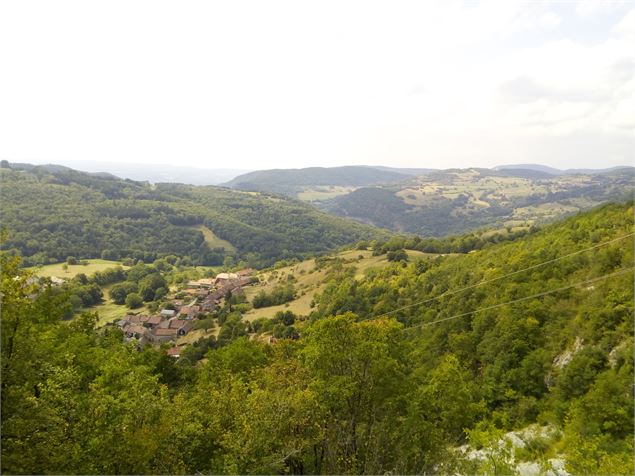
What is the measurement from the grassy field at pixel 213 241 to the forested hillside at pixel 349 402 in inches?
5705

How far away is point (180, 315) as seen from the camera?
7781 centimetres

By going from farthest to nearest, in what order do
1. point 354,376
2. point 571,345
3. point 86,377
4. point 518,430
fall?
point 571,345
point 86,377
point 518,430
point 354,376

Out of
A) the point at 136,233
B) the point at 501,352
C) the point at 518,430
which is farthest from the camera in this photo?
the point at 136,233

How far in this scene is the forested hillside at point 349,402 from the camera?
972cm

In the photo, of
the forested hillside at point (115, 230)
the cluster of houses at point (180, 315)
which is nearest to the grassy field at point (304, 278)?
the cluster of houses at point (180, 315)

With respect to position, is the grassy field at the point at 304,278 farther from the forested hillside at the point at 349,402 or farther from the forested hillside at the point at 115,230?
the forested hillside at the point at 115,230

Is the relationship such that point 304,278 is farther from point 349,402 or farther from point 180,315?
point 349,402

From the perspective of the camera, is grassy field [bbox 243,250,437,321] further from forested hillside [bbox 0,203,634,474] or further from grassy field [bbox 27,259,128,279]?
grassy field [bbox 27,259,128,279]

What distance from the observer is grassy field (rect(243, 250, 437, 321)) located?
239ft

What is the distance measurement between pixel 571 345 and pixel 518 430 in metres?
6.24

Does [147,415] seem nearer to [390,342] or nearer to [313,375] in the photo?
[313,375]

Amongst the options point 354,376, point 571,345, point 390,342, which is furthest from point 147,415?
point 571,345

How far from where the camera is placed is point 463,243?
82062 mm

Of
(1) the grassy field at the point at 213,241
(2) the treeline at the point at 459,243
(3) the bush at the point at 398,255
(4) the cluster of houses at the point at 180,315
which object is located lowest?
(4) the cluster of houses at the point at 180,315
